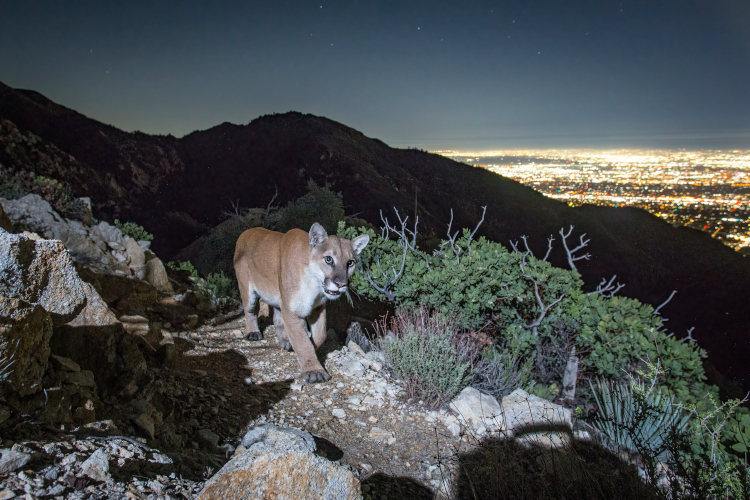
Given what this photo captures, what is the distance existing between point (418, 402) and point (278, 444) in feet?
6.91

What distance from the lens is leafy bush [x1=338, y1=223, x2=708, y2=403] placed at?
4672 millimetres

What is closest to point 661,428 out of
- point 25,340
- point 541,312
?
point 541,312

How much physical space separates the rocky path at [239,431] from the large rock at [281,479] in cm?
29

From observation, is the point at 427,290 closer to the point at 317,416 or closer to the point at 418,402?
the point at 418,402

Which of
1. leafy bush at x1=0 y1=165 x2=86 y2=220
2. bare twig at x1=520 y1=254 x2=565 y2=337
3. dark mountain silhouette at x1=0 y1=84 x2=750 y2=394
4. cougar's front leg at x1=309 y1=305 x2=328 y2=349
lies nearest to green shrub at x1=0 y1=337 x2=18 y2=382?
cougar's front leg at x1=309 y1=305 x2=328 y2=349

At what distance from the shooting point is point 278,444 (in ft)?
7.87

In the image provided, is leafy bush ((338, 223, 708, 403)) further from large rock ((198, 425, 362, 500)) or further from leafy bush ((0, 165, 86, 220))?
leafy bush ((0, 165, 86, 220))

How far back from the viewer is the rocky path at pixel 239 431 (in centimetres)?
173

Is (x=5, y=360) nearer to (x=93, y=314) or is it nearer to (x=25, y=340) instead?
(x=25, y=340)

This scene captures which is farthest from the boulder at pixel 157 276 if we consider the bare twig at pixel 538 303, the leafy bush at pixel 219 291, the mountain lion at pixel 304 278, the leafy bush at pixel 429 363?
the bare twig at pixel 538 303

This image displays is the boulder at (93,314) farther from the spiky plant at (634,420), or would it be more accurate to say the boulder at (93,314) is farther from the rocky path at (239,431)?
the spiky plant at (634,420)

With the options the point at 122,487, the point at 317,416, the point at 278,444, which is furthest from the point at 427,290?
the point at 122,487

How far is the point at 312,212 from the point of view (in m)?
10.8

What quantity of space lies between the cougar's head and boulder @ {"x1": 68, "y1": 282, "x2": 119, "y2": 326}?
6.38 ft
